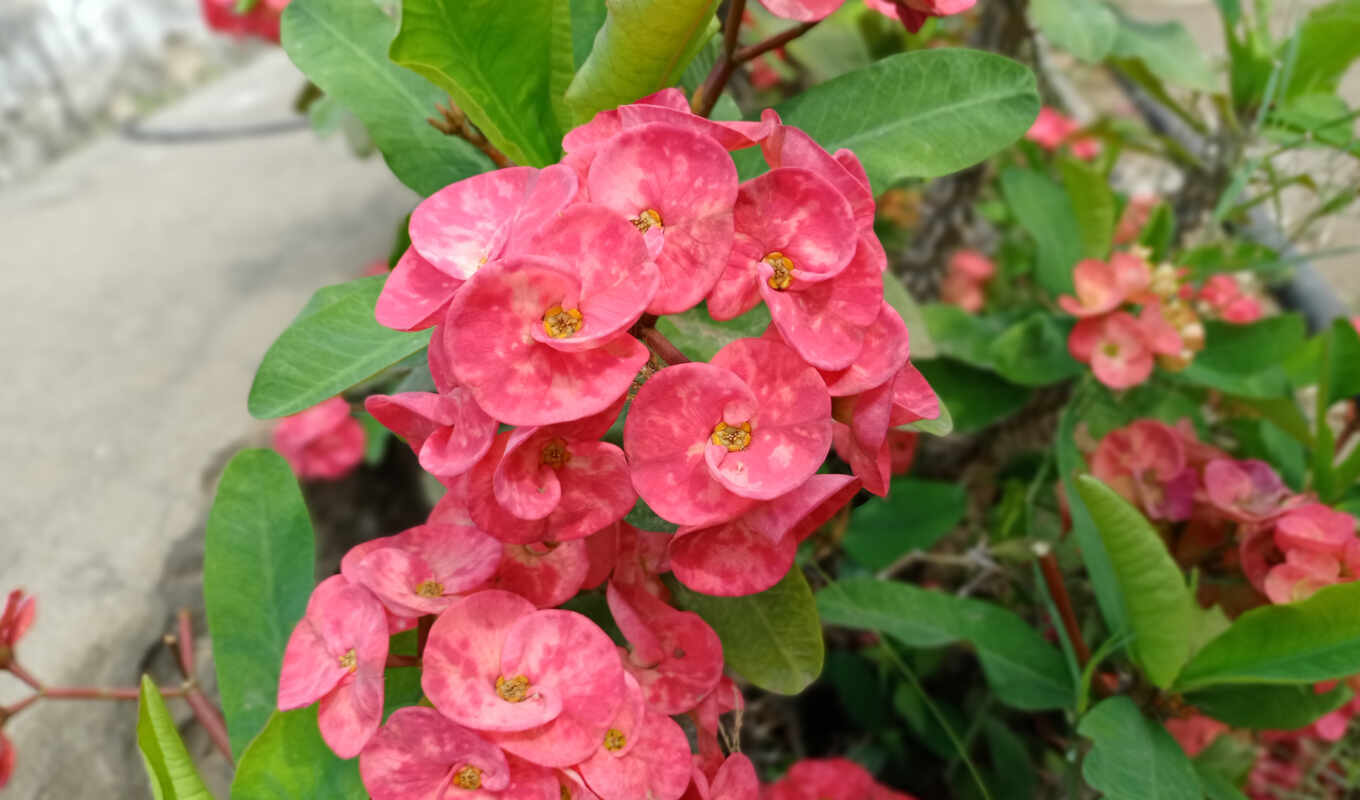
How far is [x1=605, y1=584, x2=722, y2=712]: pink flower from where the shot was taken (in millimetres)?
595

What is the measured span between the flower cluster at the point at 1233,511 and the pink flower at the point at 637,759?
616 millimetres

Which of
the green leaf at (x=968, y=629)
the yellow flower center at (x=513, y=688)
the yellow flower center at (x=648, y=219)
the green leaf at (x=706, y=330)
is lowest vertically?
the green leaf at (x=968, y=629)

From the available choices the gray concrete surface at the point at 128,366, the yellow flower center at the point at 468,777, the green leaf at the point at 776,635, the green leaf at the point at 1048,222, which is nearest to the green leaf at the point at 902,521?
the green leaf at the point at 1048,222

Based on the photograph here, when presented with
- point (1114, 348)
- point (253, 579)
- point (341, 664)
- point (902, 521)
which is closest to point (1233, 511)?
point (1114, 348)

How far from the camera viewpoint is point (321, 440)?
170cm

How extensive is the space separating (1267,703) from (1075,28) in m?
0.84

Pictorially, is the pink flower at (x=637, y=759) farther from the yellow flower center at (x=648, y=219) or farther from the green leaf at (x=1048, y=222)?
the green leaf at (x=1048, y=222)

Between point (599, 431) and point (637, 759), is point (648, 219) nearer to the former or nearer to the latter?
point (599, 431)

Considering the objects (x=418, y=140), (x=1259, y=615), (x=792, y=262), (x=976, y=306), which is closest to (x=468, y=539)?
(x=792, y=262)

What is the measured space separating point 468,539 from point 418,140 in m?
0.38

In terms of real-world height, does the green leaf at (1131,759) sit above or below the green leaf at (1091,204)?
below

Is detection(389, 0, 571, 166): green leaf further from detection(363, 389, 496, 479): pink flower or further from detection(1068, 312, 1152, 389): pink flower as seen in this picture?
detection(1068, 312, 1152, 389): pink flower

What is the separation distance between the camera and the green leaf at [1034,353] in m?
1.18

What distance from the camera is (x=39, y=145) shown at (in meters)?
4.19
